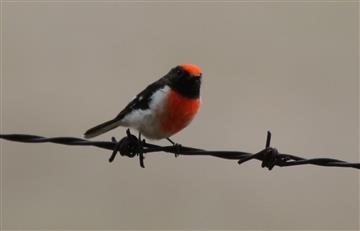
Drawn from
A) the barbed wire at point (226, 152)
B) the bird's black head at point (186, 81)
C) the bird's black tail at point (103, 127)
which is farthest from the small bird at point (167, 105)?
the barbed wire at point (226, 152)

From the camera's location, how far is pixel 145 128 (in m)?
4.71

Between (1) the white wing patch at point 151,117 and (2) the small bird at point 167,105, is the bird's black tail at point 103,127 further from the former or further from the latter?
(1) the white wing patch at point 151,117

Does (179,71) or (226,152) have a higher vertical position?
(179,71)

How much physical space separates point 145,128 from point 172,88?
0.38 meters

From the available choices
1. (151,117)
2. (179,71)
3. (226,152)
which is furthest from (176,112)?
(226,152)

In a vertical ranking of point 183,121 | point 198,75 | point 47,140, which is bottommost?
point 47,140

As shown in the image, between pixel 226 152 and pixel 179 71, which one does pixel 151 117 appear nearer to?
pixel 179 71

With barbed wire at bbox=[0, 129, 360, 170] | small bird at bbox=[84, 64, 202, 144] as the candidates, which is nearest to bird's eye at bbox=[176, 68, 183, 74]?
small bird at bbox=[84, 64, 202, 144]

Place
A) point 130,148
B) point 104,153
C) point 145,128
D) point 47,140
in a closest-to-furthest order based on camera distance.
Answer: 1. point 47,140
2. point 130,148
3. point 145,128
4. point 104,153

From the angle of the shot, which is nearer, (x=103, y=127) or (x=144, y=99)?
(x=144, y=99)

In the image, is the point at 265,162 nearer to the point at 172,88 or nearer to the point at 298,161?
the point at 298,161

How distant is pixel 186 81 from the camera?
192 inches

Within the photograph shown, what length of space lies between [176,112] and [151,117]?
191 millimetres

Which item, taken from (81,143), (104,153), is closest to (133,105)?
(81,143)
